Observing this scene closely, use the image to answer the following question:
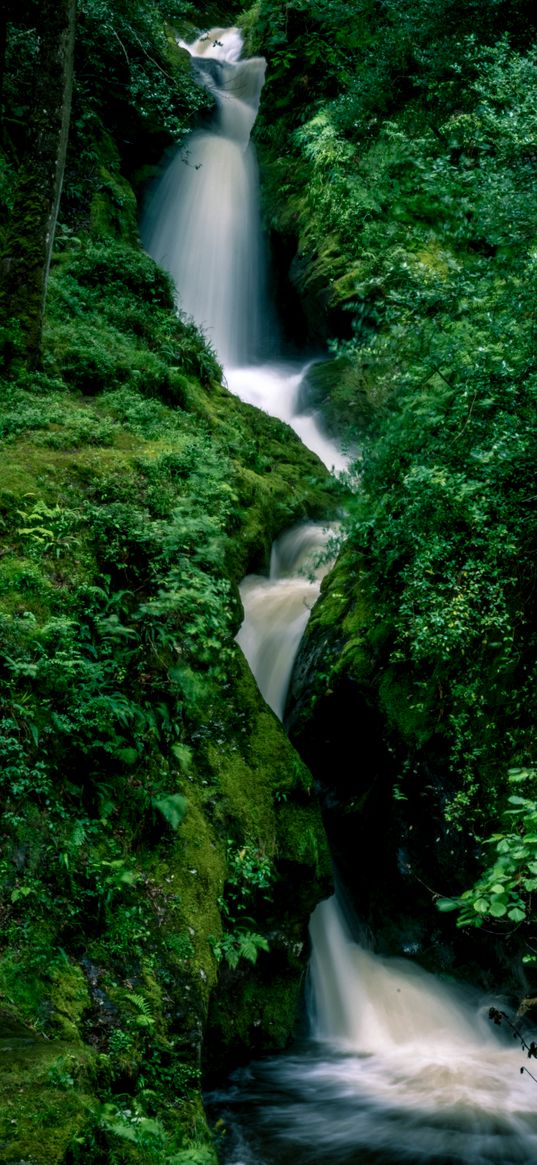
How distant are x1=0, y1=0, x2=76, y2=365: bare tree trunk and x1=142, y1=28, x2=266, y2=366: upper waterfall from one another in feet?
23.3

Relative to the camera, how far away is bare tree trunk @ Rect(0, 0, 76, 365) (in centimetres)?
789

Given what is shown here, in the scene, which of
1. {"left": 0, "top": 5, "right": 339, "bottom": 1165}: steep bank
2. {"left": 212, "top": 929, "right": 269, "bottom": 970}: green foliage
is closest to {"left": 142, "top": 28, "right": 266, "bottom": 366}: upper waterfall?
{"left": 0, "top": 5, "right": 339, "bottom": 1165}: steep bank

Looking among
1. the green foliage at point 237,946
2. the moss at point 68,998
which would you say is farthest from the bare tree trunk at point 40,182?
the moss at point 68,998

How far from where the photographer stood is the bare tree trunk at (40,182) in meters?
7.89

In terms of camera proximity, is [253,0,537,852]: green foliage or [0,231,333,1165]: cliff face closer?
[0,231,333,1165]: cliff face

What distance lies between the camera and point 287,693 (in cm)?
877

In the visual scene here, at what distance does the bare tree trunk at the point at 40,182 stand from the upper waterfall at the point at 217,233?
7113mm

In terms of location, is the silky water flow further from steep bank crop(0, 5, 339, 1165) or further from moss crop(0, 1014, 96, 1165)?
moss crop(0, 1014, 96, 1165)

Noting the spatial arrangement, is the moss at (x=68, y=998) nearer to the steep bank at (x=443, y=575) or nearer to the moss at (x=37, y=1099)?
the moss at (x=37, y=1099)

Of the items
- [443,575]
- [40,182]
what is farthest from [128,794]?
[40,182]

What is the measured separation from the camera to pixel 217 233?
18.1 m

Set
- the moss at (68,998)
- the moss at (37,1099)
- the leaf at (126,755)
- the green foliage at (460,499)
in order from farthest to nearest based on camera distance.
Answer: the green foliage at (460,499) → the leaf at (126,755) → the moss at (68,998) → the moss at (37,1099)

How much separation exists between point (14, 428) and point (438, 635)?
164 inches

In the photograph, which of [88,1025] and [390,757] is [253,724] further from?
[88,1025]
